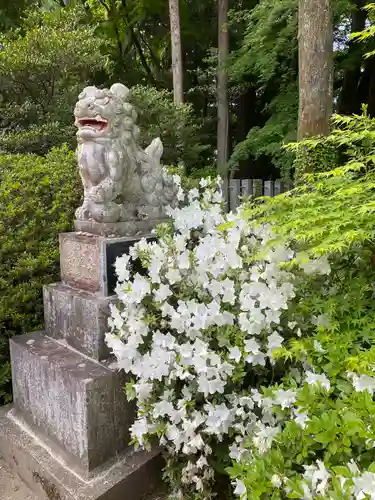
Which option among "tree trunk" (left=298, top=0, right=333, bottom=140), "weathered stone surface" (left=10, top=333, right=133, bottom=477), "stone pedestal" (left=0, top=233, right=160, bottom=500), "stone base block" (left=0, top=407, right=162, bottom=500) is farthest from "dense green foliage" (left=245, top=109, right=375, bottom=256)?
"tree trunk" (left=298, top=0, right=333, bottom=140)

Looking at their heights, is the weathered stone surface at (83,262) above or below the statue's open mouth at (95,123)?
below

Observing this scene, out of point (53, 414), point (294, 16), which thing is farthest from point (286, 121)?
point (53, 414)

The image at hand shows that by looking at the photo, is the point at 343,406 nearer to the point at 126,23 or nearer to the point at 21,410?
the point at 21,410

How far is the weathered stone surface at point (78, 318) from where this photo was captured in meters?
2.37

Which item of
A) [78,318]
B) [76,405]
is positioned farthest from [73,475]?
[78,318]

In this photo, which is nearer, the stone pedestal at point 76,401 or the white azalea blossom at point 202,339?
the white azalea blossom at point 202,339

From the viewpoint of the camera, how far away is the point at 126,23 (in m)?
10.7

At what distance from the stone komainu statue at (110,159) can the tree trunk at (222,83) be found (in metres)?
5.69

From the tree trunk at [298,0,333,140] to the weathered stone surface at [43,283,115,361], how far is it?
3.67 metres

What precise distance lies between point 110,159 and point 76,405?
4.39ft

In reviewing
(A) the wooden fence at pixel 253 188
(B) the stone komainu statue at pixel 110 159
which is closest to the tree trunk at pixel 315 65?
(A) the wooden fence at pixel 253 188

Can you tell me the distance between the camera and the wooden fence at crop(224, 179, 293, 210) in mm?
7227

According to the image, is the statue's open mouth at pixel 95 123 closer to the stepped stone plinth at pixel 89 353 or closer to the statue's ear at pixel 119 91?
the stepped stone plinth at pixel 89 353

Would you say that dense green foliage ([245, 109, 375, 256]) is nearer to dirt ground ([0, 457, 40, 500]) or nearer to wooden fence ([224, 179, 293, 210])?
dirt ground ([0, 457, 40, 500])
